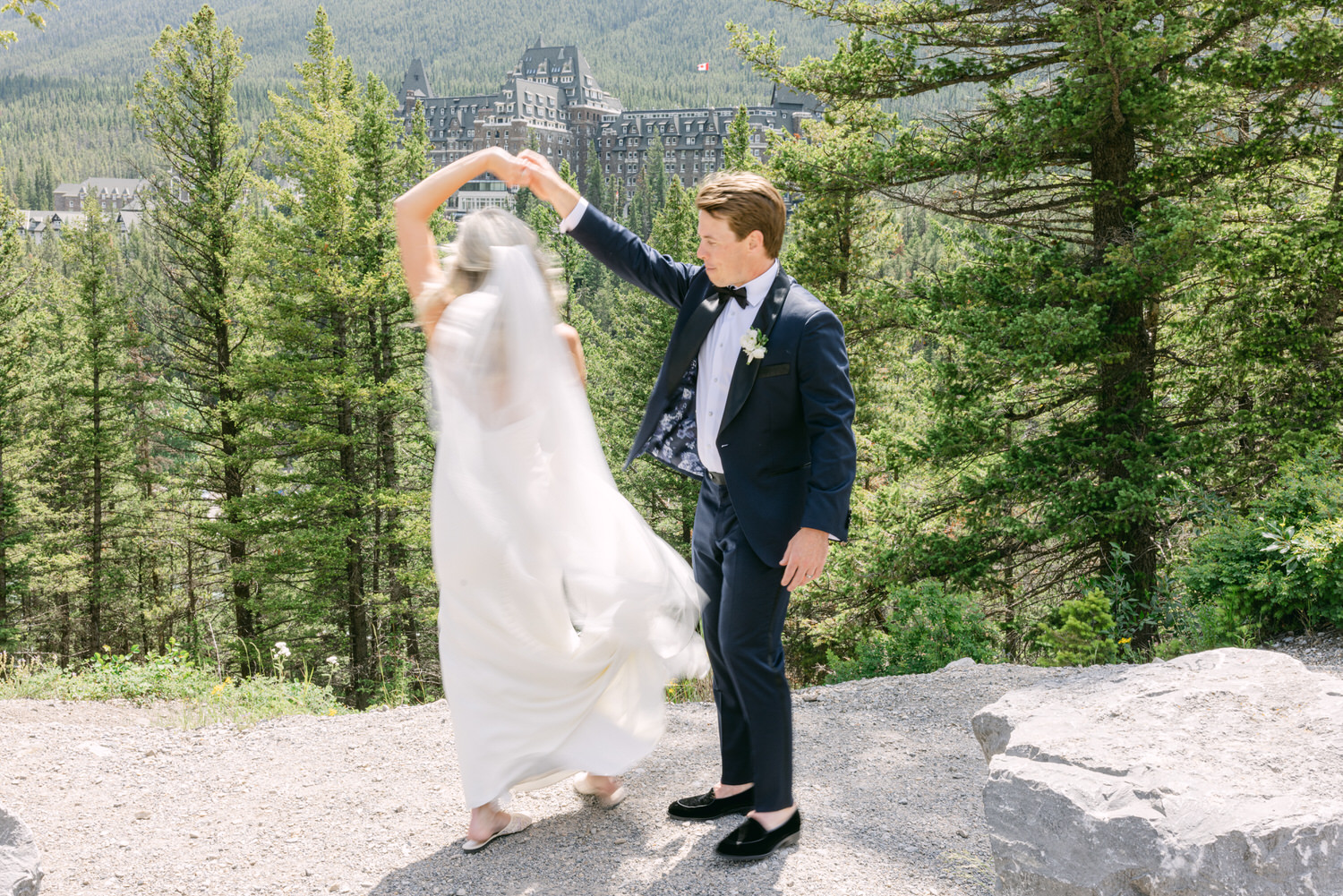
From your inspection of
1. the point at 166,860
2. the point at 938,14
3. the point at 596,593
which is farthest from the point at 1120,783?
the point at 938,14

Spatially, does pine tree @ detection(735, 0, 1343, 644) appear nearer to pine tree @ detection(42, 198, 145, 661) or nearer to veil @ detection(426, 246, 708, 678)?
veil @ detection(426, 246, 708, 678)

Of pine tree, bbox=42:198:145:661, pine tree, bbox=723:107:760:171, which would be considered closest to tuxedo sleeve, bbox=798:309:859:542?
pine tree, bbox=723:107:760:171

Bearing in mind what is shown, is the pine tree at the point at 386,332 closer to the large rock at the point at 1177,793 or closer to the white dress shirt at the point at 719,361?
the white dress shirt at the point at 719,361

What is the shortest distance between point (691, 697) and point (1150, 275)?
530 cm

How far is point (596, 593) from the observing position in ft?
10.6

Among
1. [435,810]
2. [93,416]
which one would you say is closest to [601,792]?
[435,810]

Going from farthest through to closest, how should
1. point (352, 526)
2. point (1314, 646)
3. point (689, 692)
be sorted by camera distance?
point (352, 526) < point (689, 692) < point (1314, 646)

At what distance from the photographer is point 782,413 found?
3084mm

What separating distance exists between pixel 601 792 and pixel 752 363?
1.94 m

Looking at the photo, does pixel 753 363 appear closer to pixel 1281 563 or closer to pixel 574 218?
pixel 574 218

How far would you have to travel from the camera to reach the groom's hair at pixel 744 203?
9.75 feet

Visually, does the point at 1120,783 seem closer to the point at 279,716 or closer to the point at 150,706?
the point at 279,716

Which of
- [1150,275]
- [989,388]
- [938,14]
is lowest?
[989,388]

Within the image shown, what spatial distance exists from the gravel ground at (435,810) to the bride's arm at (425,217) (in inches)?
80.7
